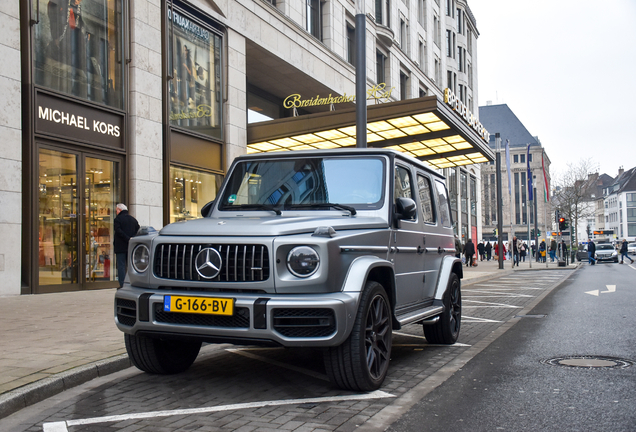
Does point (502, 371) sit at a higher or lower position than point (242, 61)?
lower

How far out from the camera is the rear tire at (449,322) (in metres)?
6.83

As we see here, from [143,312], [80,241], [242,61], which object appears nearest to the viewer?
[143,312]

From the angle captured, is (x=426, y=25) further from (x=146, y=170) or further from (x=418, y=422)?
(x=418, y=422)

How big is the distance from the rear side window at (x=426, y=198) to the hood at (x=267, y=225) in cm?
150

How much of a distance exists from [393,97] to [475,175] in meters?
24.2

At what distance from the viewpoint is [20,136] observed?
11820 millimetres

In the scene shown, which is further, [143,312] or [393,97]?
[393,97]

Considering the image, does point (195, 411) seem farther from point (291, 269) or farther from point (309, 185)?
point (309, 185)

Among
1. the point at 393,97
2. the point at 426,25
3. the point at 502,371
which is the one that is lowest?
the point at 502,371

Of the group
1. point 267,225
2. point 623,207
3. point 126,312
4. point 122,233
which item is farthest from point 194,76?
point 623,207

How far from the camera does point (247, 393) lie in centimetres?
472

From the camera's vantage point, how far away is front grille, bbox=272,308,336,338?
4.20 meters

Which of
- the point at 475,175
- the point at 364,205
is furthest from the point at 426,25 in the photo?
the point at 364,205

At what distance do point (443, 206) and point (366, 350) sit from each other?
10.3 feet
